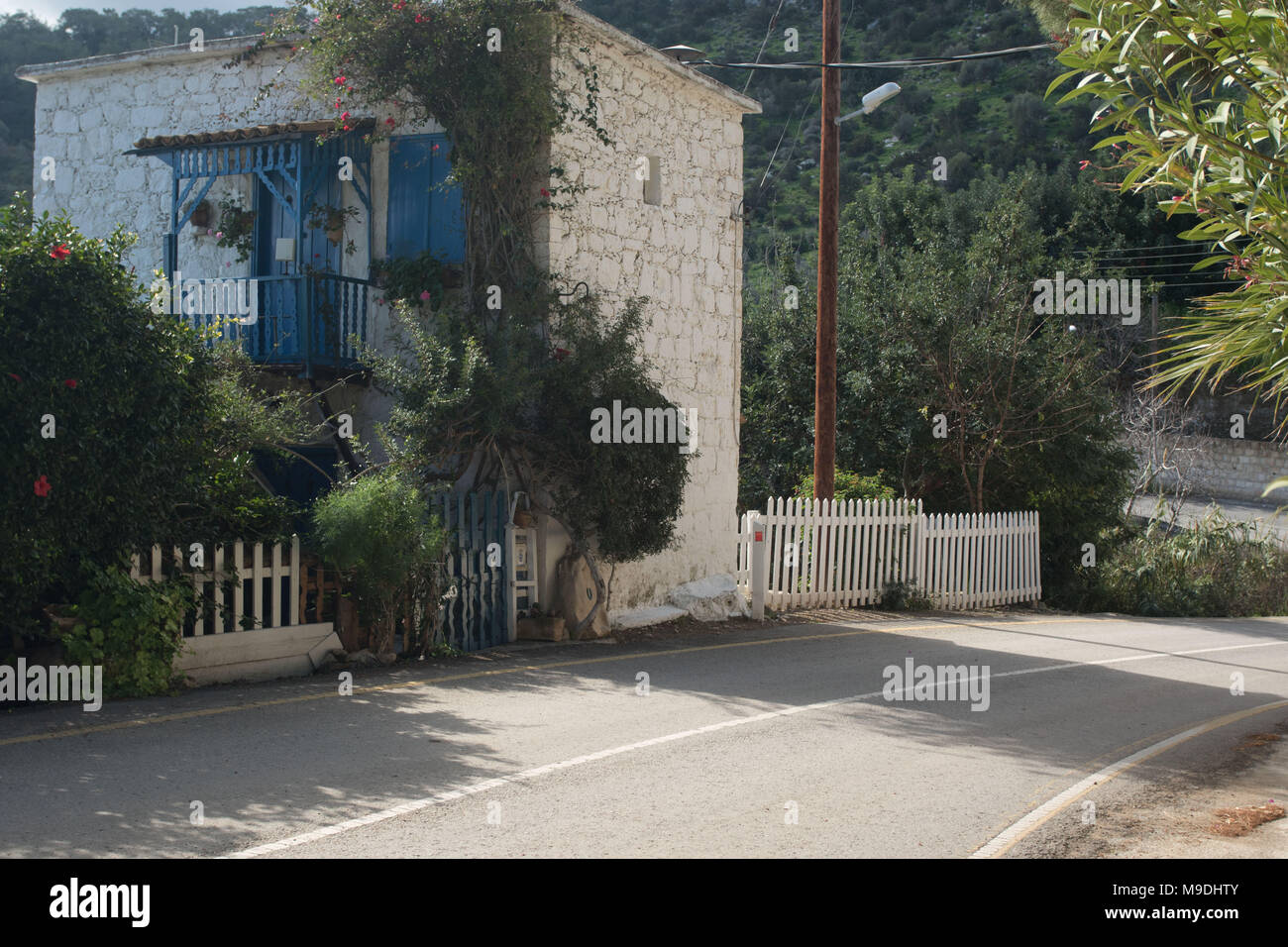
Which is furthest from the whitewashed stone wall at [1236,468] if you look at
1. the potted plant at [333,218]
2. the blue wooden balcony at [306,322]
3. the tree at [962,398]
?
the blue wooden balcony at [306,322]

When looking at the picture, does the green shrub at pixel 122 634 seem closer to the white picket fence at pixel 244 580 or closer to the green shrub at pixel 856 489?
the white picket fence at pixel 244 580

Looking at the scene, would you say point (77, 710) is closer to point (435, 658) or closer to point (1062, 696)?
point (435, 658)

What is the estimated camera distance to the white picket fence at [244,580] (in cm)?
965

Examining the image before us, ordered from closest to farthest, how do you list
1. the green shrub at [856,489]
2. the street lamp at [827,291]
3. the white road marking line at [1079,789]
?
the white road marking line at [1079,789] < the street lamp at [827,291] < the green shrub at [856,489]

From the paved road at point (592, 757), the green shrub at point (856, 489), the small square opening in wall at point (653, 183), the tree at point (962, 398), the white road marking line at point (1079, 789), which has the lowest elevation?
the white road marking line at point (1079, 789)

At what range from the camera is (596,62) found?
14328 millimetres

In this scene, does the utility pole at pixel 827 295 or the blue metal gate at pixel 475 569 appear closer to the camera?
the blue metal gate at pixel 475 569

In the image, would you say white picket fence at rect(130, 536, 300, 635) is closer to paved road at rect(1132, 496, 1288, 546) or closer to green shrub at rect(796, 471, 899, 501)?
green shrub at rect(796, 471, 899, 501)

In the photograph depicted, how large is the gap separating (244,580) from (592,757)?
3.97 meters

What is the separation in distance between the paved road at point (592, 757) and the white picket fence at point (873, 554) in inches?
174

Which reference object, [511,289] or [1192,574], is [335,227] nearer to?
[511,289]

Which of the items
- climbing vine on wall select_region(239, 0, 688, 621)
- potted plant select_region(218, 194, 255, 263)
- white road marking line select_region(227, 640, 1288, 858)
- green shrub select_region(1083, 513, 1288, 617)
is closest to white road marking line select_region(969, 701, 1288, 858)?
white road marking line select_region(227, 640, 1288, 858)

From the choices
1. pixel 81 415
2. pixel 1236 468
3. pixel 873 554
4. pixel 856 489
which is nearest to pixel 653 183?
pixel 873 554

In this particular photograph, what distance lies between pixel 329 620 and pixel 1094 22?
7.69 m
